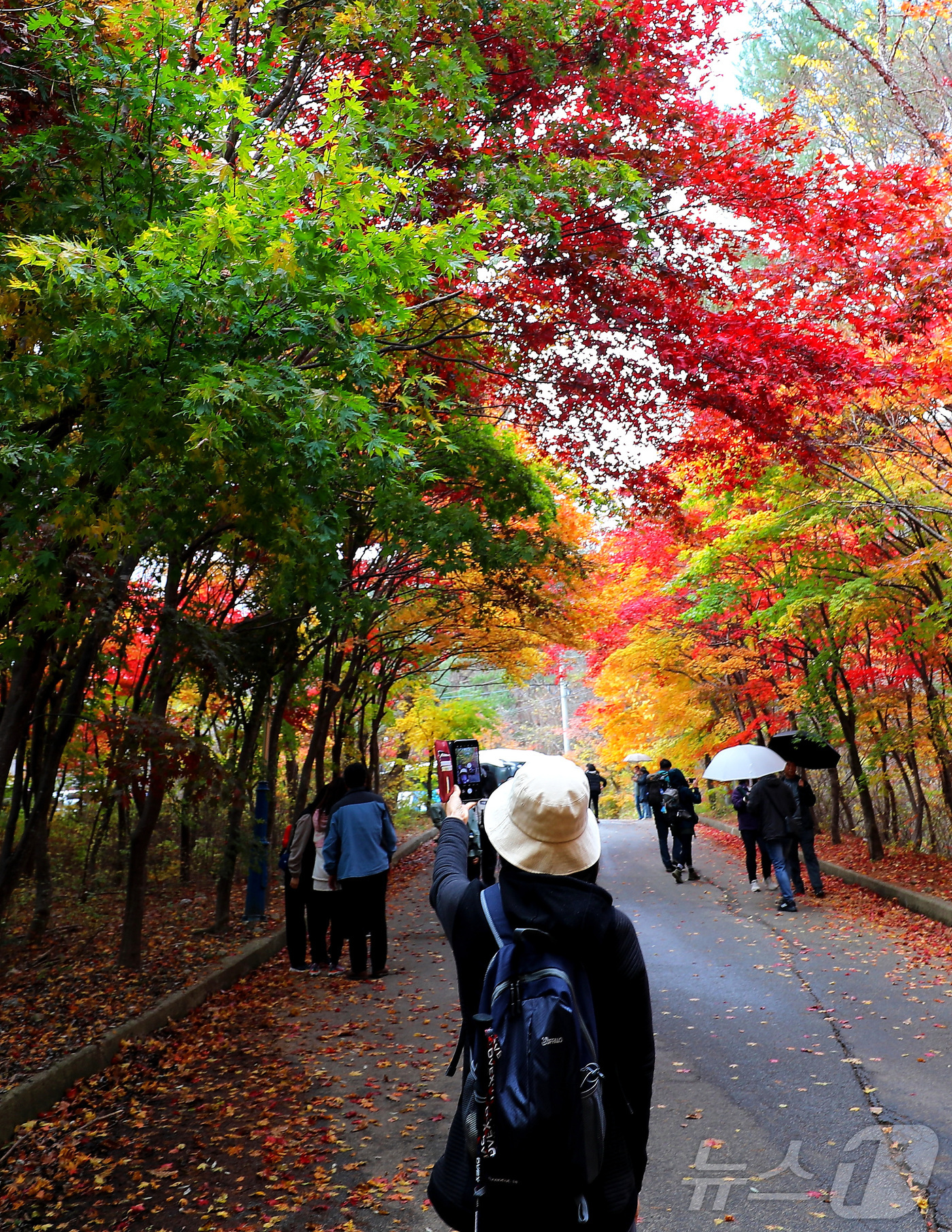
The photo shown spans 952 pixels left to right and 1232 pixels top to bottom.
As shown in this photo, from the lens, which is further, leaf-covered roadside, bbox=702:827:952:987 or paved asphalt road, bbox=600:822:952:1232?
leaf-covered roadside, bbox=702:827:952:987

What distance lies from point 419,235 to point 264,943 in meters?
7.88

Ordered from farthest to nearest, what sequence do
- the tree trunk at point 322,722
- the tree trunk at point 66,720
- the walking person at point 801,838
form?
the tree trunk at point 322,722 < the walking person at point 801,838 < the tree trunk at point 66,720

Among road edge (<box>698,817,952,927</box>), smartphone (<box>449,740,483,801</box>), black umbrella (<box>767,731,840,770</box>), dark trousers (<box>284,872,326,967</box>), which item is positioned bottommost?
road edge (<box>698,817,952,927</box>)

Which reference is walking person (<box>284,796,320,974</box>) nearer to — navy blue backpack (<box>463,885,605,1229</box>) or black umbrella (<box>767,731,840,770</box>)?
navy blue backpack (<box>463,885,605,1229</box>)

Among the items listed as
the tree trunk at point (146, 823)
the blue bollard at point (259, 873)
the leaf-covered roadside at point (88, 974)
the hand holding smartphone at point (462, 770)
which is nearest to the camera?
the hand holding smartphone at point (462, 770)

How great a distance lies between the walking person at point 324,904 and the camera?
9.46 meters

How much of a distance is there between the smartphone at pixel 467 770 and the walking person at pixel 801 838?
951 cm

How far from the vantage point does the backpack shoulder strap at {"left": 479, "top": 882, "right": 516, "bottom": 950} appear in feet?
8.14

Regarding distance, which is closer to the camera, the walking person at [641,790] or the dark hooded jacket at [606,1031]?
the dark hooded jacket at [606,1031]

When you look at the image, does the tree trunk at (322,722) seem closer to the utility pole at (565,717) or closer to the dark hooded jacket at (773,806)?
the dark hooded jacket at (773,806)

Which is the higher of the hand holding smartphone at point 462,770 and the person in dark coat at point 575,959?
the hand holding smartphone at point 462,770

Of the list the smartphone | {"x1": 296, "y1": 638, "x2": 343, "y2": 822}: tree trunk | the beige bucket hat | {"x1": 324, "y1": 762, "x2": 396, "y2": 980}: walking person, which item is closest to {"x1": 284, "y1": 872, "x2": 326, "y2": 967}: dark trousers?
{"x1": 324, "y1": 762, "x2": 396, "y2": 980}: walking person

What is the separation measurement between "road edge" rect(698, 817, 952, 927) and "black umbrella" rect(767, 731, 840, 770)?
1725mm

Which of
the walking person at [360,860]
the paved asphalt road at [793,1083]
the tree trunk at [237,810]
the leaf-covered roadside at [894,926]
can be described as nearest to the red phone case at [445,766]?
the paved asphalt road at [793,1083]
